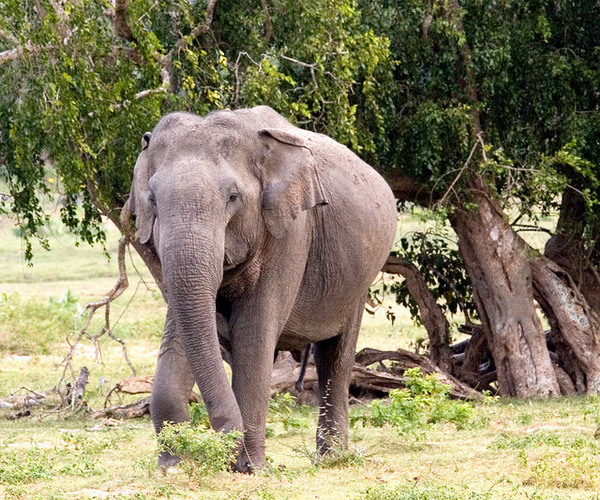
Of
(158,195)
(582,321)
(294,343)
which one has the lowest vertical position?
(582,321)

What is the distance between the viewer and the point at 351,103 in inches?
506

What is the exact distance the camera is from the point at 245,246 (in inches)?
279

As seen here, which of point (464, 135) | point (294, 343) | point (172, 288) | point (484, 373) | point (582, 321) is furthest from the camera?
point (484, 373)

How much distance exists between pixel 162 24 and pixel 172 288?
6048mm

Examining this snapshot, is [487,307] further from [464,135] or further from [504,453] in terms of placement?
[504,453]

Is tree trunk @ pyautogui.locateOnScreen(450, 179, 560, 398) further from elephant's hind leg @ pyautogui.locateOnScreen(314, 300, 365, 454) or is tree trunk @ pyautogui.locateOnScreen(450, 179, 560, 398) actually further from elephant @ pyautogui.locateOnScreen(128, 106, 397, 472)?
elephant @ pyautogui.locateOnScreen(128, 106, 397, 472)

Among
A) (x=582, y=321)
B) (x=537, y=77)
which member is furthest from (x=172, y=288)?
(x=582, y=321)

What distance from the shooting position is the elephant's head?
21.3 ft

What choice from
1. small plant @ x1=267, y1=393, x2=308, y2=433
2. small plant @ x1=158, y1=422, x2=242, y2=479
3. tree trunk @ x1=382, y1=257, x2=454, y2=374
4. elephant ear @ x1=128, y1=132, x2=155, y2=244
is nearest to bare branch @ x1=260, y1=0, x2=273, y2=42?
tree trunk @ x1=382, y1=257, x2=454, y2=374

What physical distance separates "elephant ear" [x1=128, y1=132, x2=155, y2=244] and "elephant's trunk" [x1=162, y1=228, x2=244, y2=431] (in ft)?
1.50

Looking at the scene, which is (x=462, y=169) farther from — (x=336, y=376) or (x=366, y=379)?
(x=336, y=376)

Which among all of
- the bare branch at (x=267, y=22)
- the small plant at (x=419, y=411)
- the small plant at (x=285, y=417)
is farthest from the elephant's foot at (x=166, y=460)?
the bare branch at (x=267, y=22)

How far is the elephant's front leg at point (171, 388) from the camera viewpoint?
706 cm

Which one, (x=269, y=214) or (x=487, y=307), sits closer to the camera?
(x=269, y=214)
